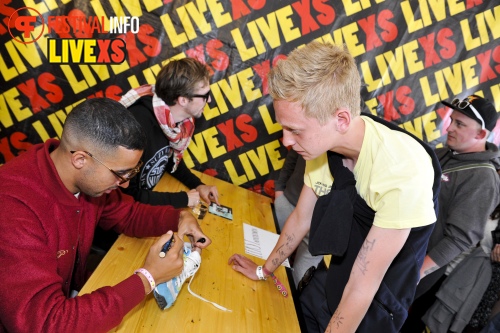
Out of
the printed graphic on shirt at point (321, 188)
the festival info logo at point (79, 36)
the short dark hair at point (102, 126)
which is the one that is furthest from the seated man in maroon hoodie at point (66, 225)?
the festival info logo at point (79, 36)

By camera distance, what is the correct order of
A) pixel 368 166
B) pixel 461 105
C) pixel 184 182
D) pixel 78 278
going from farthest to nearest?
pixel 184 182, pixel 461 105, pixel 78 278, pixel 368 166

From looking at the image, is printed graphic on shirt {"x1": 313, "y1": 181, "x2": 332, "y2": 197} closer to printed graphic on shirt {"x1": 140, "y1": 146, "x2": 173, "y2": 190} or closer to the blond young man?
the blond young man

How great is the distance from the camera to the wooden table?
1173mm

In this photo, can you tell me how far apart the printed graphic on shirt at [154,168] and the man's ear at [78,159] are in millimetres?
808

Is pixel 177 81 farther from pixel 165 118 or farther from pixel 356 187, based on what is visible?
pixel 356 187

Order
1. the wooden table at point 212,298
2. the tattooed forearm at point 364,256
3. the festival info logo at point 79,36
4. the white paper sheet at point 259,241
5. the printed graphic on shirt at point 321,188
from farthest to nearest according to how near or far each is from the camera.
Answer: the festival info logo at point 79,36 < the white paper sheet at point 259,241 < the printed graphic on shirt at point 321,188 < the wooden table at point 212,298 < the tattooed forearm at point 364,256

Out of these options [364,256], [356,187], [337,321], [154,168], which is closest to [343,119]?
[356,187]

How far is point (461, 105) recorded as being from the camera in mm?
2115

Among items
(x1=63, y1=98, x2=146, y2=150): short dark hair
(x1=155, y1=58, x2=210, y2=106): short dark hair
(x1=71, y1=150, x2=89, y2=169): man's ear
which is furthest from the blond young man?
(x1=155, y1=58, x2=210, y2=106): short dark hair

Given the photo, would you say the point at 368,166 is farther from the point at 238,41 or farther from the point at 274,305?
the point at 238,41

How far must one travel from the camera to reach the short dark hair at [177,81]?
1908 millimetres

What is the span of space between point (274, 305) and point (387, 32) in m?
2.08

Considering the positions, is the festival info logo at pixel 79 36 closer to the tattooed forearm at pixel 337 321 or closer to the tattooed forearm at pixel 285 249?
the tattooed forearm at pixel 285 249

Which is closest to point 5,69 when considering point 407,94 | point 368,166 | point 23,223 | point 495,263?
point 23,223
